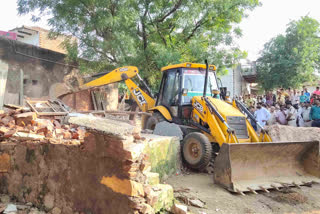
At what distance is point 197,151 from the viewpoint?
558cm

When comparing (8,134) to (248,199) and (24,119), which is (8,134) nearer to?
(24,119)

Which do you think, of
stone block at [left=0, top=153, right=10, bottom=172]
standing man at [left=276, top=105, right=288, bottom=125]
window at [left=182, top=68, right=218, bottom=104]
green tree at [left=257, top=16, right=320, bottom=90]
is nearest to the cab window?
window at [left=182, top=68, right=218, bottom=104]

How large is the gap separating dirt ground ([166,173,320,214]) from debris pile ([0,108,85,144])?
1.90 meters

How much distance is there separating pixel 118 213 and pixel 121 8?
28.5ft

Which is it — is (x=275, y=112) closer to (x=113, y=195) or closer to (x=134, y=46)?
(x=134, y=46)

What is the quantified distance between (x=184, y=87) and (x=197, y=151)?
76.4 inches

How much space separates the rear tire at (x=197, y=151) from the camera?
5.38 m

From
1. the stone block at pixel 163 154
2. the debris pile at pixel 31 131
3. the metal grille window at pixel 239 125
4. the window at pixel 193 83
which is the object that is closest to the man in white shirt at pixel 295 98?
the window at pixel 193 83


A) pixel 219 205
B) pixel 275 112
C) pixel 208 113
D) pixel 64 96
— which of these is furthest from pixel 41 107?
pixel 275 112

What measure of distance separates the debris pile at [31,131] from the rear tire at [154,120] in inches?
115

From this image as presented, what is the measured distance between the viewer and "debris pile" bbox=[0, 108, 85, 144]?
13.5ft

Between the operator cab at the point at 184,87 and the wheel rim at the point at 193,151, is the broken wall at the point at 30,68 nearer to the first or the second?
the operator cab at the point at 184,87

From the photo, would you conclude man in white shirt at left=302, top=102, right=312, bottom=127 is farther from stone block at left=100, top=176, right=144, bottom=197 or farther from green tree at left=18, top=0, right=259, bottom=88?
stone block at left=100, top=176, right=144, bottom=197

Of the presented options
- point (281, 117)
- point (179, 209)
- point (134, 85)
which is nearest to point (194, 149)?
point (179, 209)
